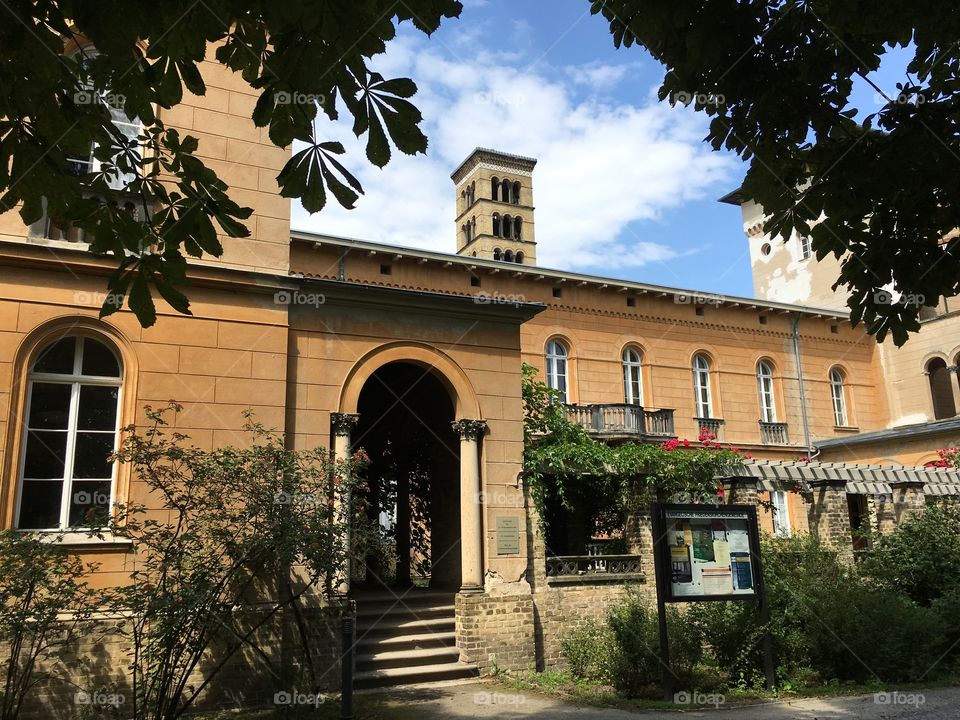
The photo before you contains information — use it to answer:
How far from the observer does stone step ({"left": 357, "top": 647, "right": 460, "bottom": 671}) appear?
11234 mm

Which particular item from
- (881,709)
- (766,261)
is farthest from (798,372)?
(881,709)

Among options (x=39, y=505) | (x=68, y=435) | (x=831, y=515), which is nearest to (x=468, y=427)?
(x=68, y=435)

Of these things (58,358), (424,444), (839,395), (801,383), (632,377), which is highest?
(801,383)

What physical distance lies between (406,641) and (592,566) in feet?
11.6

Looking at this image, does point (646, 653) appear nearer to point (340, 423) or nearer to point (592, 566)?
point (592, 566)

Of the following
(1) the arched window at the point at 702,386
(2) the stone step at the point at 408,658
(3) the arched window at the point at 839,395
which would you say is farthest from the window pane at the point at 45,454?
(3) the arched window at the point at 839,395

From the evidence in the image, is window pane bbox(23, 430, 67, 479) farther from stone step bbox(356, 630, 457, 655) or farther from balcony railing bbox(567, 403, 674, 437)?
balcony railing bbox(567, 403, 674, 437)

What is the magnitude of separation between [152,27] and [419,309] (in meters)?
9.11

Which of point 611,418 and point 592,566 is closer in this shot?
point 592,566

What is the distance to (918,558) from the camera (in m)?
13.4

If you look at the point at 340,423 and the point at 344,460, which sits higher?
the point at 340,423

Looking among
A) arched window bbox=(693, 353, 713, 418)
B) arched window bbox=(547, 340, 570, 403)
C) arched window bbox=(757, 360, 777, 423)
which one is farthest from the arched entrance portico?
arched window bbox=(757, 360, 777, 423)

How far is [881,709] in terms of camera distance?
888 cm

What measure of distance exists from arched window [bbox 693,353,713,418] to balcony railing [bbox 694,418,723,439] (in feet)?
1.56
